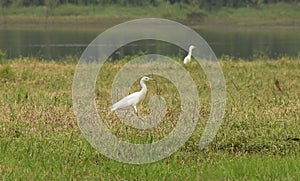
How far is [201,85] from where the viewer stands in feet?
49.5

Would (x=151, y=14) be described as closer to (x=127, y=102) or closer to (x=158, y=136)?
(x=127, y=102)

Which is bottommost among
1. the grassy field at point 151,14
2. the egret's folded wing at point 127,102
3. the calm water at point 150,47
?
the grassy field at point 151,14

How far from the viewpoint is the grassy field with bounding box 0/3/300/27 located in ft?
237

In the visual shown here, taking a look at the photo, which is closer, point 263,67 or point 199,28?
point 263,67

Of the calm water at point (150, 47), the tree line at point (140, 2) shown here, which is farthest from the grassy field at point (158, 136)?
the tree line at point (140, 2)

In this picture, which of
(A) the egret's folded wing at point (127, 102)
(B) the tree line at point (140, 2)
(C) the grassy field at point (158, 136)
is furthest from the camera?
(B) the tree line at point (140, 2)

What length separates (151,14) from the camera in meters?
73.8

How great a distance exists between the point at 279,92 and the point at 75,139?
719 cm

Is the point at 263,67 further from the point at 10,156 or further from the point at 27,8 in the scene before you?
the point at 27,8

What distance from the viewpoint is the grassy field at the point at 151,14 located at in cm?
7219

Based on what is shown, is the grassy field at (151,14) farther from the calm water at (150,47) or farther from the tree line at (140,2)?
the calm water at (150,47)

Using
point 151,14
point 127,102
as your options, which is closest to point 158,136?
point 127,102

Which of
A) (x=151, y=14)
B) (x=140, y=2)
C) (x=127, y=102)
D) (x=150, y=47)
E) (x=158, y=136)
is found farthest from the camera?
(x=140, y=2)

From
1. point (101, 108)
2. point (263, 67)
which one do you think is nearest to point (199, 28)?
point (263, 67)
